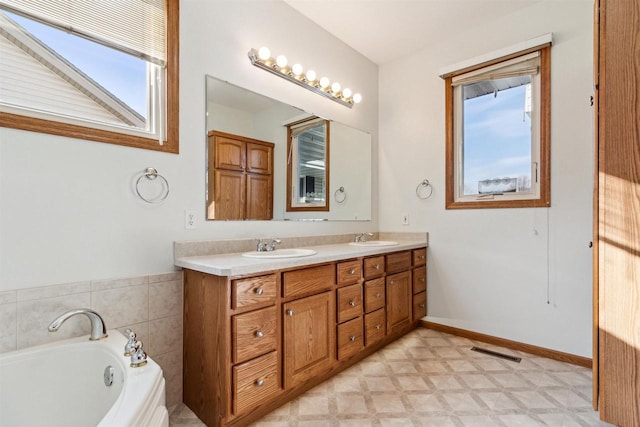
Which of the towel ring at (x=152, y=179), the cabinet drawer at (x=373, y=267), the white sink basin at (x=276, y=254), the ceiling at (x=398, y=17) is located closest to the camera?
the towel ring at (x=152, y=179)

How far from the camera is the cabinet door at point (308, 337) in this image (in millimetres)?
1684

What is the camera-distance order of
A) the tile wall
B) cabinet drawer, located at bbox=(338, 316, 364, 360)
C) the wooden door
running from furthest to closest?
1. cabinet drawer, located at bbox=(338, 316, 364, 360)
2. the wooden door
3. the tile wall

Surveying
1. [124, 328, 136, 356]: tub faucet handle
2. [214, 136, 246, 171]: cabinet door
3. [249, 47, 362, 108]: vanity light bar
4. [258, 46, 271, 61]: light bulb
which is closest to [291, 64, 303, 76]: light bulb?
[249, 47, 362, 108]: vanity light bar

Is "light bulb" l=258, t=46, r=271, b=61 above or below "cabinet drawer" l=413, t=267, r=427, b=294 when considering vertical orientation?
above

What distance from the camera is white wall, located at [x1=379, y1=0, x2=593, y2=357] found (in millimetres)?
2201

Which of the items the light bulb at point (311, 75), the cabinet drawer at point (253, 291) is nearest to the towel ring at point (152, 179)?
the cabinet drawer at point (253, 291)

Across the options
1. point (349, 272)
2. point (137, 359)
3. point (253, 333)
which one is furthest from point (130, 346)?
point (349, 272)

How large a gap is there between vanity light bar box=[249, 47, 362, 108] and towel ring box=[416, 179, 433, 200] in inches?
38.5

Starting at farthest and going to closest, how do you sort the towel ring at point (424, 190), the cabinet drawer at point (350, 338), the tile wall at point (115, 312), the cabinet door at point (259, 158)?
the towel ring at point (424, 190) → the cabinet door at point (259, 158) → the cabinet drawer at point (350, 338) → the tile wall at point (115, 312)

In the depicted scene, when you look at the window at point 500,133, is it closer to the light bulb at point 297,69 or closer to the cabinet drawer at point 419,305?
the cabinet drawer at point 419,305

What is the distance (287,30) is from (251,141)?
95 cm

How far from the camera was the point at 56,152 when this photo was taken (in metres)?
1.36

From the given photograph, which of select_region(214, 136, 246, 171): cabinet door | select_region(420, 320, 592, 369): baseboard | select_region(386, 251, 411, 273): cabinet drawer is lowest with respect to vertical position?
select_region(420, 320, 592, 369): baseboard

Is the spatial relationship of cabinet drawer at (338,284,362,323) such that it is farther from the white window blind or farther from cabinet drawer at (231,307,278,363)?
the white window blind
